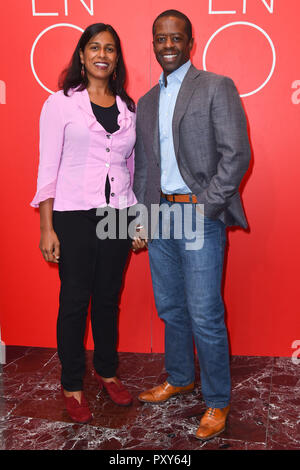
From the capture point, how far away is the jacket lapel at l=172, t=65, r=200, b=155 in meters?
2.05

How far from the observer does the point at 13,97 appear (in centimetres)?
286

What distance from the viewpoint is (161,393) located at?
8.22ft

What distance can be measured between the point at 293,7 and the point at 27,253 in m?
2.11

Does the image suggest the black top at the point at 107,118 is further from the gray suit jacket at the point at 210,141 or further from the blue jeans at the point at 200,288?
the blue jeans at the point at 200,288

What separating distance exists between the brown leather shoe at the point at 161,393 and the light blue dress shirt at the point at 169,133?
1054mm

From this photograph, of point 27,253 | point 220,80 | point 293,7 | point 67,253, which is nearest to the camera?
point 220,80

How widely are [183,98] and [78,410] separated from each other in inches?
60.7

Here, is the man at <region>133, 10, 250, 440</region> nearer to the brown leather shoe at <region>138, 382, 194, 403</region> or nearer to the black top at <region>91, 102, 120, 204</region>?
the black top at <region>91, 102, 120, 204</region>

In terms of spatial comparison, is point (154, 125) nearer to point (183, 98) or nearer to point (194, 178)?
point (183, 98)

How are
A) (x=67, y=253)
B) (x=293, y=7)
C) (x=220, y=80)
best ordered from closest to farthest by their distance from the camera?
(x=220, y=80) < (x=67, y=253) < (x=293, y=7)

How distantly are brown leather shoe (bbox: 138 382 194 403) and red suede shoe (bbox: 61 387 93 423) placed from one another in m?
0.30

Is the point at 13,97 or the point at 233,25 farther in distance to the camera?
the point at 13,97

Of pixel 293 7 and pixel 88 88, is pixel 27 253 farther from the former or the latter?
pixel 293 7
